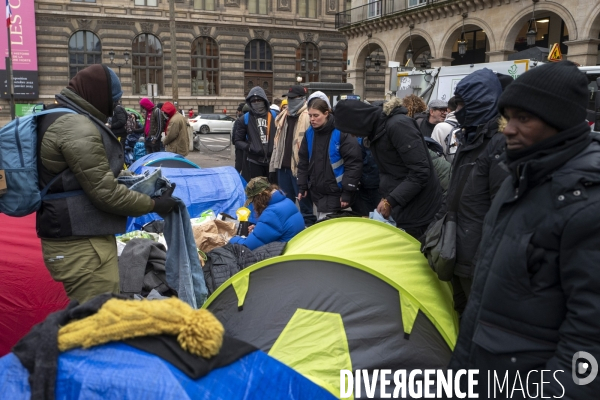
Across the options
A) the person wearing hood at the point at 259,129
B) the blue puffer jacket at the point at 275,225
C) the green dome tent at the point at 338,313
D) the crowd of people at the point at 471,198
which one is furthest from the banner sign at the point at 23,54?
the green dome tent at the point at 338,313

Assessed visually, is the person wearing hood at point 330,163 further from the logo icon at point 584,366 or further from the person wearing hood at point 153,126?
the person wearing hood at point 153,126

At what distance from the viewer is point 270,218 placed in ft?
14.9

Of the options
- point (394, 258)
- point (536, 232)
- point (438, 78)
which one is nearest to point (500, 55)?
point (438, 78)

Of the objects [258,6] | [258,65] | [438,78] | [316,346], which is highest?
[258,6]

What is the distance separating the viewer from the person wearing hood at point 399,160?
159 inches

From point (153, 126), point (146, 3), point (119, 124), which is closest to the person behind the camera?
point (119, 124)

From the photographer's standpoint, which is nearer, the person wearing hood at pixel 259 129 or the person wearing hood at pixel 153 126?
the person wearing hood at pixel 259 129

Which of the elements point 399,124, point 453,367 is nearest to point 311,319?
point 453,367

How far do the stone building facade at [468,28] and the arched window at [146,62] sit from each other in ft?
42.1

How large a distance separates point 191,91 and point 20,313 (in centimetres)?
3343

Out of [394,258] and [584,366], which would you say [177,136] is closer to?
[394,258]

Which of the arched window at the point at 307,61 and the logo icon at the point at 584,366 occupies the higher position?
the arched window at the point at 307,61

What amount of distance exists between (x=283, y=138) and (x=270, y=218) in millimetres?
2682

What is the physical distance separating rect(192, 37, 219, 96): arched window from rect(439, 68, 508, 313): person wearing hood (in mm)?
34638
